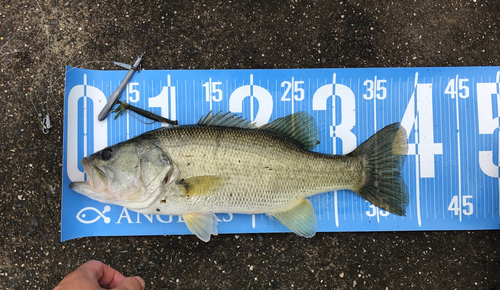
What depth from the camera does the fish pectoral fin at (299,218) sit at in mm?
2379

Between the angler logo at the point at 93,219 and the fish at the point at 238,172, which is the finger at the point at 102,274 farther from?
the angler logo at the point at 93,219

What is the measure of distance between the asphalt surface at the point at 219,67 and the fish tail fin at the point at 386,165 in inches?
16.7

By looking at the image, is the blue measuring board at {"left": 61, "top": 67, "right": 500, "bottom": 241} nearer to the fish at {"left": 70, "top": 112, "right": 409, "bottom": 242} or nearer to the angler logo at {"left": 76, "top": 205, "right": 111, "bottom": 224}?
the angler logo at {"left": 76, "top": 205, "right": 111, "bottom": 224}

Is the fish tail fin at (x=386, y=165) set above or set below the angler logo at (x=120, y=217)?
above

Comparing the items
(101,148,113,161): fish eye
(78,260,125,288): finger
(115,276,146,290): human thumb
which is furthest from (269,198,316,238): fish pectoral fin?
(101,148,113,161): fish eye

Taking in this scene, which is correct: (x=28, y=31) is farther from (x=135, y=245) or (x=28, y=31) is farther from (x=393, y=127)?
(x=393, y=127)

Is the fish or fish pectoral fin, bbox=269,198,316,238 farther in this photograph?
fish pectoral fin, bbox=269,198,316,238

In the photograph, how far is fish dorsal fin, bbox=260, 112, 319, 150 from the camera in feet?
7.75

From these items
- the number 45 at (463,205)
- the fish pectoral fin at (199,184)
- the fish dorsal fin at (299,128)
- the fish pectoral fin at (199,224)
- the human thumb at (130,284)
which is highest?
the fish dorsal fin at (299,128)

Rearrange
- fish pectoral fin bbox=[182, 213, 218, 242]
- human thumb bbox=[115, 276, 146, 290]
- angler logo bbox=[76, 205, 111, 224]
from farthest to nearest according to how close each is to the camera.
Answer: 1. angler logo bbox=[76, 205, 111, 224]
2. fish pectoral fin bbox=[182, 213, 218, 242]
3. human thumb bbox=[115, 276, 146, 290]

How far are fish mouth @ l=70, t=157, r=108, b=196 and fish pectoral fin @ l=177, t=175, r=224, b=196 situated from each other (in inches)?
19.6

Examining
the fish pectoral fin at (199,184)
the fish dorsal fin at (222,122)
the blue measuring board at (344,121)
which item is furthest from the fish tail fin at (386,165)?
the fish pectoral fin at (199,184)

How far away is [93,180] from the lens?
212cm

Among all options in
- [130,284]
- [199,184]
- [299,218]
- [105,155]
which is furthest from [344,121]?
[130,284]
